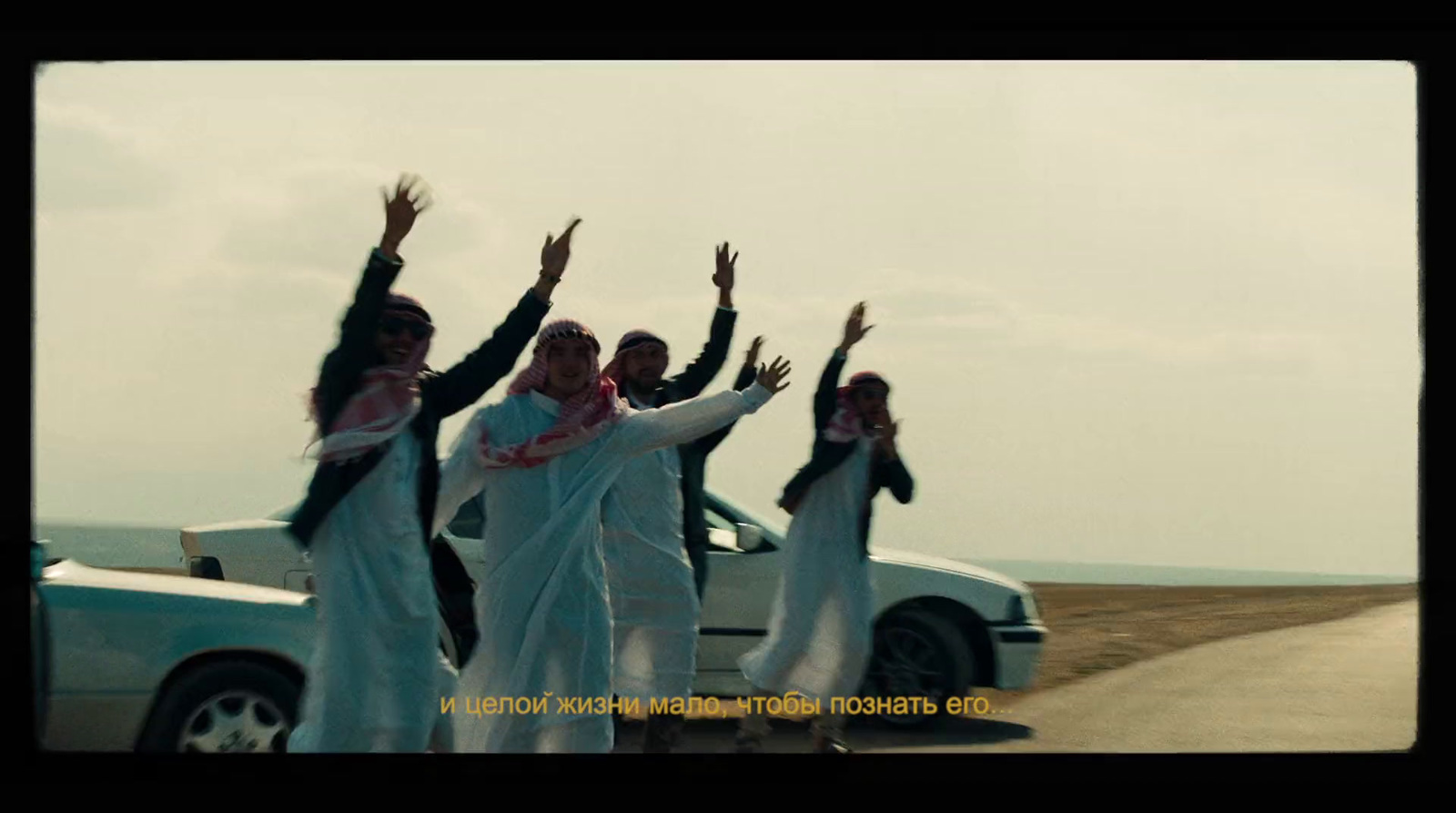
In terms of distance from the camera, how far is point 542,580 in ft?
24.9

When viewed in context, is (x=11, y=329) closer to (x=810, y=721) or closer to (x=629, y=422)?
(x=629, y=422)

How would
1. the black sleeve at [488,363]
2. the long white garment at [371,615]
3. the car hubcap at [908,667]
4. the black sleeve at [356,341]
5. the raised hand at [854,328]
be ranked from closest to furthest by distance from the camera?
the black sleeve at [356,341] → the long white garment at [371,615] → the black sleeve at [488,363] → the raised hand at [854,328] → the car hubcap at [908,667]

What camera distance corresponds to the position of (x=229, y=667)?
25.8 ft

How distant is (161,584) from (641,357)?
2.35 meters

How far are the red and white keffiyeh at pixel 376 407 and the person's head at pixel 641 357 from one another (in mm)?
2316

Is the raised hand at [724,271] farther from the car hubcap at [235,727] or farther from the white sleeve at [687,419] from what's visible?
the car hubcap at [235,727]

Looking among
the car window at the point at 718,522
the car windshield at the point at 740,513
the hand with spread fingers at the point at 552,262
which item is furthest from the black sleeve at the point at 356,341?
the car windshield at the point at 740,513

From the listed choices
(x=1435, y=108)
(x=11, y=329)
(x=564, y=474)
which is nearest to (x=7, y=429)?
(x=11, y=329)

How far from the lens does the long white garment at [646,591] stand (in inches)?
372

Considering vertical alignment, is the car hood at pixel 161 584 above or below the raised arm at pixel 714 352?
below

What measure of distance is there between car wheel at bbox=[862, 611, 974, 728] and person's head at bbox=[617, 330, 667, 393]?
2094 mm

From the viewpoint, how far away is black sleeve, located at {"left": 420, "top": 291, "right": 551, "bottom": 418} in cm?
709

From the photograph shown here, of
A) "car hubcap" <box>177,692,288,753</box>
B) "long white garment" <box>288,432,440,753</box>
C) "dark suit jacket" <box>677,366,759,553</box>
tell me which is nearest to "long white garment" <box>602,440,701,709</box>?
"dark suit jacket" <box>677,366,759,553</box>
